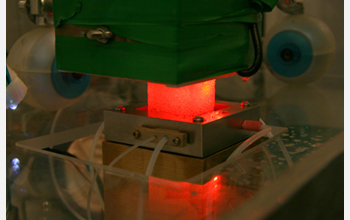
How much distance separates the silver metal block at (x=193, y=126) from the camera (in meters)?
0.84

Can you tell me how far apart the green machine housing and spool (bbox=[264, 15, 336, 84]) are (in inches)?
29.5

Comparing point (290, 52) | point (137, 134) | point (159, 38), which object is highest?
point (159, 38)

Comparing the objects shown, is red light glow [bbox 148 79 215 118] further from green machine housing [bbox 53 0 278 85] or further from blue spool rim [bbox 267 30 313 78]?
blue spool rim [bbox 267 30 313 78]

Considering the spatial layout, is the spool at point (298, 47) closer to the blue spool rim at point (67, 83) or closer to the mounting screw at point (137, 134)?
the blue spool rim at point (67, 83)

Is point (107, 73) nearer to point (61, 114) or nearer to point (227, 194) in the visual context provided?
point (227, 194)

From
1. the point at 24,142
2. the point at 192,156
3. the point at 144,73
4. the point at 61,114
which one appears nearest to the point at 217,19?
the point at 144,73

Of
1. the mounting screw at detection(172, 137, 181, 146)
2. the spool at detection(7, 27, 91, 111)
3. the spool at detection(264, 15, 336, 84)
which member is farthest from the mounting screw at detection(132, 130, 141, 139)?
the spool at detection(264, 15, 336, 84)

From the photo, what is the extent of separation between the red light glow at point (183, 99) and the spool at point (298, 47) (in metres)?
0.84

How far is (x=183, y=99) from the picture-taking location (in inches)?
35.7

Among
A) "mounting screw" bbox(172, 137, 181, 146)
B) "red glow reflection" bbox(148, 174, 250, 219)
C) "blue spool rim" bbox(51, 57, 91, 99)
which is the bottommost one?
"red glow reflection" bbox(148, 174, 250, 219)

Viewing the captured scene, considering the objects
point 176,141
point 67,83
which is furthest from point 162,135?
point 67,83

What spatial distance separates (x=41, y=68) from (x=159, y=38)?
66cm

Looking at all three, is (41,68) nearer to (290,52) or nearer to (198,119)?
(198,119)

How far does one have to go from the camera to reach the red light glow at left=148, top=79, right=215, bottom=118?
2.97 ft
